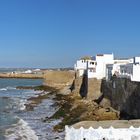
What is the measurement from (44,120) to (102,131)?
59.2 feet

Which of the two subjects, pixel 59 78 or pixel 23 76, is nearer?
pixel 59 78

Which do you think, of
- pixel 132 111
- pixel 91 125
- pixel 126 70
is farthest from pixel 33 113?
pixel 91 125

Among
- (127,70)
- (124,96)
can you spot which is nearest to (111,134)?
(124,96)

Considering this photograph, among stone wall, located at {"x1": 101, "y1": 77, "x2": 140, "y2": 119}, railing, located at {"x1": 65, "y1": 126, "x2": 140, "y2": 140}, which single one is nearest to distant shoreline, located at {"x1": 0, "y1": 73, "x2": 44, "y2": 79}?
stone wall, located at {"x1": 101, "y1": 77, "x2": 140, "y2": 119}

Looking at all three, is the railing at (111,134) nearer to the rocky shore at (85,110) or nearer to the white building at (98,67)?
the rocky shore at (85,110)

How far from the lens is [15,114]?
42.9 metres

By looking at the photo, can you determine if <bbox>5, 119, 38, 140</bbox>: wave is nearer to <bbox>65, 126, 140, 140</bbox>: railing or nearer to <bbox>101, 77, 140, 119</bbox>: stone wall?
<bbox>101, 77, 140, 119</bbox>: stone wall

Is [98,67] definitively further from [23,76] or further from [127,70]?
[23,76]

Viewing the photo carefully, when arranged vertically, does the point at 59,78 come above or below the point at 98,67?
below

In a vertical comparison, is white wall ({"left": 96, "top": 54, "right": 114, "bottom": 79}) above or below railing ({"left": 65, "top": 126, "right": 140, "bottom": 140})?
above

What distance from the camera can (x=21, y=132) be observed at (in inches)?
1234

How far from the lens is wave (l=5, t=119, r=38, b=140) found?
29.2 meters

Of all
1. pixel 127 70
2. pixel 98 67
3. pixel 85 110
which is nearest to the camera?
pixel 127 70

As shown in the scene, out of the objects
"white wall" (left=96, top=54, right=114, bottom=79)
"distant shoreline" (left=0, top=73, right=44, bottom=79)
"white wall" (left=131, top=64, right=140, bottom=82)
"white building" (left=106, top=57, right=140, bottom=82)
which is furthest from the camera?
"distant shoreline" (left=0, top=73, right=44, bottom=79)
